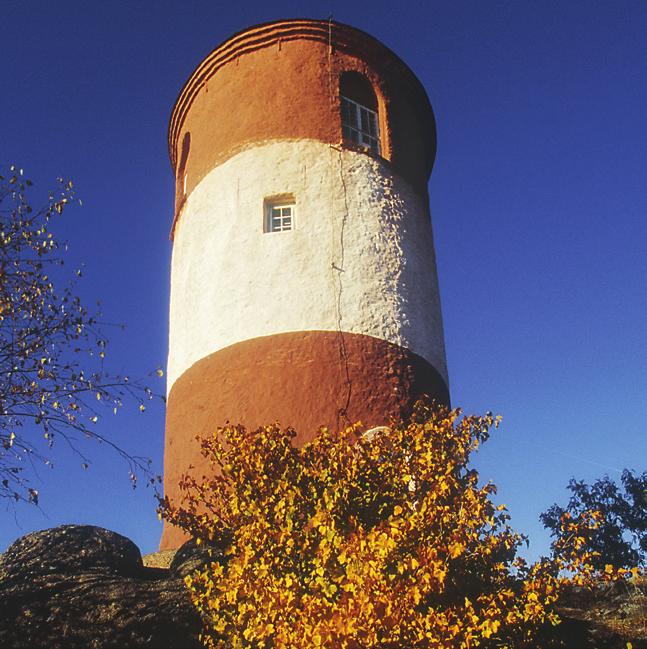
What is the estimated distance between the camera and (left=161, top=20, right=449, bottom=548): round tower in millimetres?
11117

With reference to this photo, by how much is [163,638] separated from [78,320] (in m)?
4.08

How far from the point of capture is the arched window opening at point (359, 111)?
45.2 ft

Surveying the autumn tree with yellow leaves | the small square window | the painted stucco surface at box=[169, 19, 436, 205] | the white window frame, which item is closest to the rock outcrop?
the autumn tree with yellow leaves

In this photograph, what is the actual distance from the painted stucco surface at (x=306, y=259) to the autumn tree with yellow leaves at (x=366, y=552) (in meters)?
3.50

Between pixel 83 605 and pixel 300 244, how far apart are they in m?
6.58

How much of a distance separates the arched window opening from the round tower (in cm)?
3

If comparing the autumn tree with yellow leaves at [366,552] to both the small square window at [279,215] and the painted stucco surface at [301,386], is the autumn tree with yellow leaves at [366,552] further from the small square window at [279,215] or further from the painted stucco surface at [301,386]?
the small square window at [279,215]

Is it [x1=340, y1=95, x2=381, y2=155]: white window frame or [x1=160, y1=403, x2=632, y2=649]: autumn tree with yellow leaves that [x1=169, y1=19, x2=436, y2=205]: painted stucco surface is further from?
[x1=160, y1=403, x2=632, y2=649]: autumn tree with yellow leaves

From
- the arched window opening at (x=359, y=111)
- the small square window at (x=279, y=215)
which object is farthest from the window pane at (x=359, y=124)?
the small square window at (x=279, y=215)

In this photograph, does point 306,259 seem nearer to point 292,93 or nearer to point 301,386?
point 301,386

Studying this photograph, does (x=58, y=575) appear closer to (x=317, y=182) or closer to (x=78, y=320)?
(x=78, y=320)

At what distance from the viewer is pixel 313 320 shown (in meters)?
11.3

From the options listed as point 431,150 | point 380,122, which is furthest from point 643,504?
point 380,122

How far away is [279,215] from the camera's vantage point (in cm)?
1262
